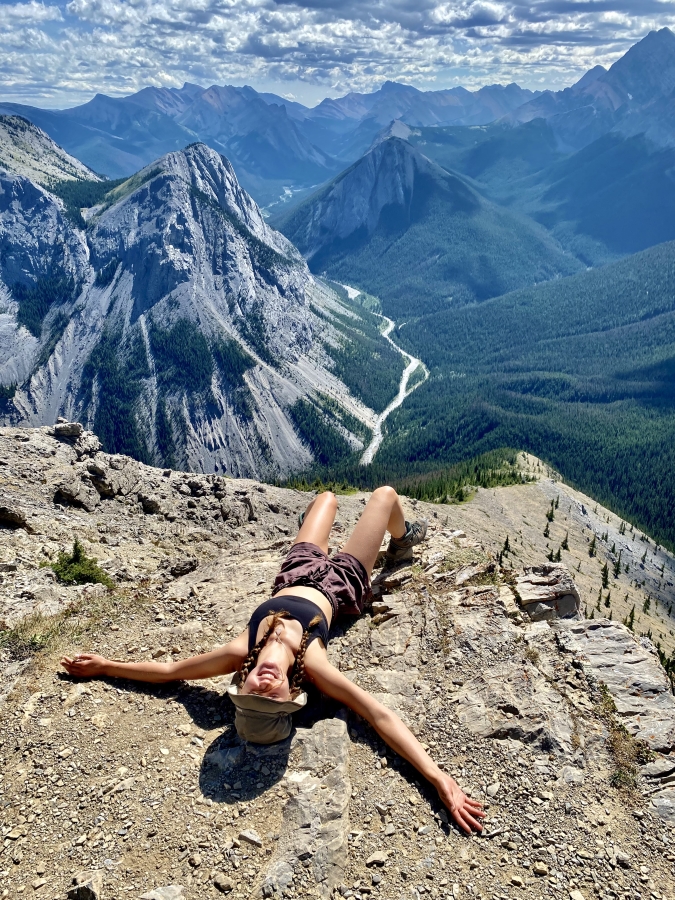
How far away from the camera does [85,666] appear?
15266mm

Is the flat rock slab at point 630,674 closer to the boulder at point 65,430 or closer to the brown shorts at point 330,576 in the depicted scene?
the brown shorts at point 330,576

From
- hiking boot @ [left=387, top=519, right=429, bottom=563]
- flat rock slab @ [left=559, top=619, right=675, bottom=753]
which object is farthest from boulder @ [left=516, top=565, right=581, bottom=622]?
hiking boot @ [left=387, top=519, right=429, bottom=563]

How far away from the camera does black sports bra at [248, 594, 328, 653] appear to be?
15.0m

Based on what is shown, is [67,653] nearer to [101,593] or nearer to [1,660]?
[1,660]

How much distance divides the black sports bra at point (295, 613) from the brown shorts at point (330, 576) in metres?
1.06

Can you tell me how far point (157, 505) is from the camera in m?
41.3

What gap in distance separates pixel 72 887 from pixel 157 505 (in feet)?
106

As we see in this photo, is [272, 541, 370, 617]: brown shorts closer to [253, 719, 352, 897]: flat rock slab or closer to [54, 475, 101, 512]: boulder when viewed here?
[253, 719, 352, 897]: flat rock slab

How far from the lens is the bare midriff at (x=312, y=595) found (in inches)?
645

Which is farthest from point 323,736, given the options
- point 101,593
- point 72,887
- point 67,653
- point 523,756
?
point 101,593

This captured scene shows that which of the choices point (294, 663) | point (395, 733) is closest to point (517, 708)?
point (395, 733)

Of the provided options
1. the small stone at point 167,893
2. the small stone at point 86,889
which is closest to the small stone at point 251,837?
the small stone at point 167,893

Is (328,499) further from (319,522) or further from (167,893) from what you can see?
(167,893)

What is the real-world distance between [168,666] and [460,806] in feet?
26.5
